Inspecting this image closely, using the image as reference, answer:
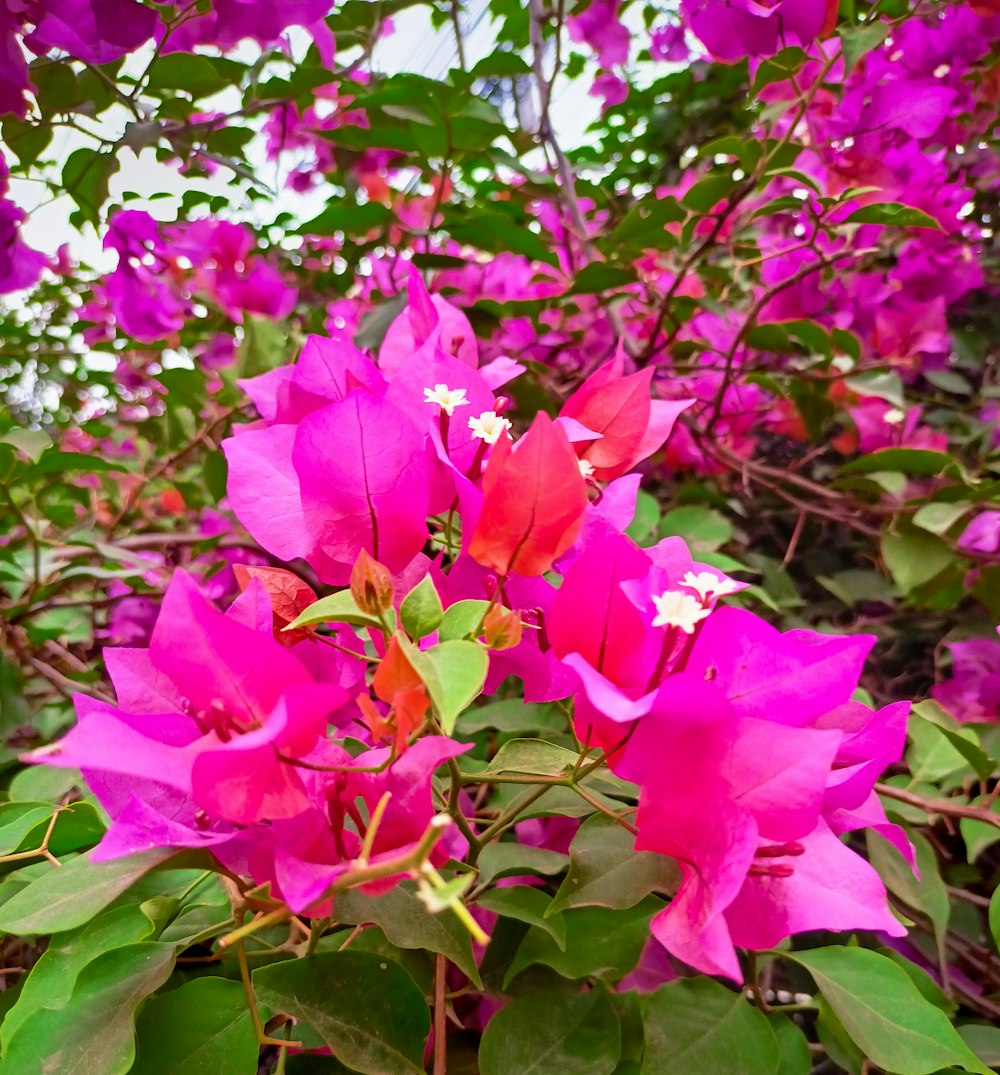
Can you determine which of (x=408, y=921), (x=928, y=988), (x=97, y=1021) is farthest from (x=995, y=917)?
(x=97, y=1021)

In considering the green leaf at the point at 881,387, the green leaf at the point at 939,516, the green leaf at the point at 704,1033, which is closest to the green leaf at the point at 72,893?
the green leaf at the point at 704,1033

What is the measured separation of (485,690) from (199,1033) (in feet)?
0.59

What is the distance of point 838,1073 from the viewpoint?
28.1 inches

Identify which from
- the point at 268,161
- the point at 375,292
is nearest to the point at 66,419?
the point at 268,161

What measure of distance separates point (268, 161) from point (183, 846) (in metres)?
1.41

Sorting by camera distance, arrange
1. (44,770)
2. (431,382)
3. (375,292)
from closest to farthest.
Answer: (431,382), (44,770), (375,292)

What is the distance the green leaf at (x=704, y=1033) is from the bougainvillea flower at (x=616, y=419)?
0.83 ft

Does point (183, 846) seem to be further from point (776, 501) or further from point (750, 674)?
point (776, 501)

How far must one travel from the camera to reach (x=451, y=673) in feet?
0.82

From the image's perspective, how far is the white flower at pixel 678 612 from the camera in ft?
0.91

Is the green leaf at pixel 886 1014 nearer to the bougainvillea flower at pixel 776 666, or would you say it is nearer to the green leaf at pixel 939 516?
the bougainvillea flower at pixel 776 666

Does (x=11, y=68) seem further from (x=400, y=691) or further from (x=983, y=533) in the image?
(x=983, y=533)

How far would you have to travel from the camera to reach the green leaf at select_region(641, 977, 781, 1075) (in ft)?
1.12

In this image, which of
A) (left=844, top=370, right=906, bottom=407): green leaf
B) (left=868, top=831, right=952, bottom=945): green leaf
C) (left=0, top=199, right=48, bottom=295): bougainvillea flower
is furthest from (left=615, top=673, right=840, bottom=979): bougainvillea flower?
(left=844, top=370, right=906, bottom=407): green leaf
